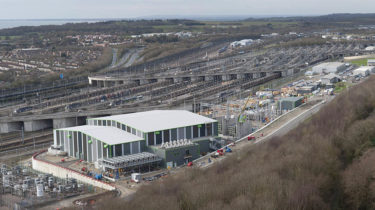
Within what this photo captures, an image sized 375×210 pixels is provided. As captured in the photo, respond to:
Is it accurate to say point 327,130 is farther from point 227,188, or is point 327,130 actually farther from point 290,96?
point 290,96

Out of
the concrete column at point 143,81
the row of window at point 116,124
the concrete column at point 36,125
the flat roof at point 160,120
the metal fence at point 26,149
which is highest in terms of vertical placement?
the flat roof at point 160,120

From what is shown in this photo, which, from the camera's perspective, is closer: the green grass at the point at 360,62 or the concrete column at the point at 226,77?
the concrete column at the point at 226,77

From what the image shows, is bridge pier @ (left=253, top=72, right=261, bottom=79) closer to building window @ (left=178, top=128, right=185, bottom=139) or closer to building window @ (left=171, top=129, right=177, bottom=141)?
building window @ (left=178, top=128, right=185, bottom=139)

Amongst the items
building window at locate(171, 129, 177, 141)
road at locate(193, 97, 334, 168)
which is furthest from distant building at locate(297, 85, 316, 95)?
building window at locate(171, 129, 177, 141)

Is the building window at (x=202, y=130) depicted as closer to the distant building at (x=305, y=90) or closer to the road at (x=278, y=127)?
the road at (x=278, y=127)

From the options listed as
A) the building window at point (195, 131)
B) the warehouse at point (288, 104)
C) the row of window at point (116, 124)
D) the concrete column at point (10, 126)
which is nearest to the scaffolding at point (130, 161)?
the row of window at point (116, 124)
